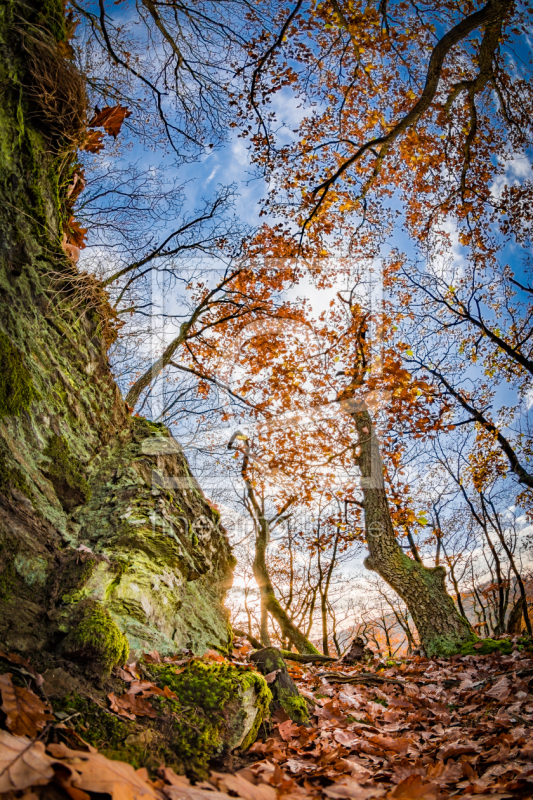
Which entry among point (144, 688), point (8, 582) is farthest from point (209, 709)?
point (8, 582)

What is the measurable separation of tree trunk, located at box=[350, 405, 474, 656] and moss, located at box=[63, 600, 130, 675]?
7.24 metres

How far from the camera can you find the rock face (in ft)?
8.19

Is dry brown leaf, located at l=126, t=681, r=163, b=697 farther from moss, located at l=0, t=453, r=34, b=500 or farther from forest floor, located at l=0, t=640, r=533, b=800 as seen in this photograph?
moss, located at l=0, t=453, r=34, b=500

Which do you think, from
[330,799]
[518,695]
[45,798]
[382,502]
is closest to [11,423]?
[45,798]

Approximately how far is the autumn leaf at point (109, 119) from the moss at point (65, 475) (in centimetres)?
359

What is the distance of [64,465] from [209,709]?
227 centimetres

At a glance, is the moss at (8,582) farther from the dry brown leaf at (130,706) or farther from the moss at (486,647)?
the moss at (486,647)

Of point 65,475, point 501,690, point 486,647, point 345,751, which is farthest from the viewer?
point 486,647

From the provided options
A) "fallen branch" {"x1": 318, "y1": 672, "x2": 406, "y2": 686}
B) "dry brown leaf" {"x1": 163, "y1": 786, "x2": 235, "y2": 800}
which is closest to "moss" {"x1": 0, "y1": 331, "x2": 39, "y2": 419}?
"dry brown leaf" {"x1": 163, "y1": 786, "x2": 235, "y2": 800}

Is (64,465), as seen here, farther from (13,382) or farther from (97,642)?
(97,642)

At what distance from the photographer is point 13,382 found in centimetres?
297

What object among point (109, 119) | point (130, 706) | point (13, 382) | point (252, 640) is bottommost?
point (252, 640)

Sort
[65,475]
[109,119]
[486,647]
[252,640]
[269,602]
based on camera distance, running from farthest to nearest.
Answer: [269,602] < [252,640] < [486,647] < [109,119] < [65,475]

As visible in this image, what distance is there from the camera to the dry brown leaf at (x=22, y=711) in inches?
52.5
